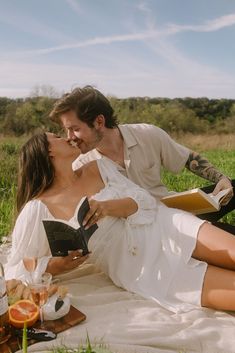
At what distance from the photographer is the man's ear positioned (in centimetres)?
424

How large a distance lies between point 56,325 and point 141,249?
0.88 meters

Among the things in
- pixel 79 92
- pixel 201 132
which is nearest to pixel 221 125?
pixel 201 132

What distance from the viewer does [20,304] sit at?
2670 mm

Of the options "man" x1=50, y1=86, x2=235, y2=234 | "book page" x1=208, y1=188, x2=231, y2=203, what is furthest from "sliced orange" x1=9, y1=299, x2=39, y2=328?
"book page" x1=208, y1=188, x2=231, y2=203

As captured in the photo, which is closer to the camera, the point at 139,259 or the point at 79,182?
the point at 139,259

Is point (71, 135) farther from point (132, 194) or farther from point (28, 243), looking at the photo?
point (28, 243)

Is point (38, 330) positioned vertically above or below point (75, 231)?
below

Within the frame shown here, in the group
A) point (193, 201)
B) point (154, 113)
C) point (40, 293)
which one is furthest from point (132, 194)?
point (154, 113)

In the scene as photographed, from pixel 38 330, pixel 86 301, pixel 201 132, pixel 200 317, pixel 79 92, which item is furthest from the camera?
pixel 201 132

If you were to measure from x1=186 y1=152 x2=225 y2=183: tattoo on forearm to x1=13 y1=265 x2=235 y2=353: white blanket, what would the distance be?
1778mm

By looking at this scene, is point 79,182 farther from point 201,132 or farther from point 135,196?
point 201,132

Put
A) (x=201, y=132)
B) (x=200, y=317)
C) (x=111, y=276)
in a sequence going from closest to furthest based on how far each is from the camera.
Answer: (x=200, y=317) < (x=111, y=276) < (x=201, y=132)

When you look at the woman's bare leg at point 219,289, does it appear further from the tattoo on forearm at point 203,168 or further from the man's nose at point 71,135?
the man's nose at point 71,135

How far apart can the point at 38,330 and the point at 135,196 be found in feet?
4.46
